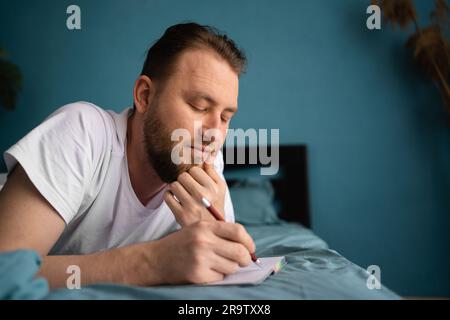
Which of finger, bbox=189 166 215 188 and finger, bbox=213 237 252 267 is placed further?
finger, bbox=189 166 215 188

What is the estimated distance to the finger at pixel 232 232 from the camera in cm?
68

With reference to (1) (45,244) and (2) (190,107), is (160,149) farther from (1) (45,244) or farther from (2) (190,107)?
(1) (45,244)

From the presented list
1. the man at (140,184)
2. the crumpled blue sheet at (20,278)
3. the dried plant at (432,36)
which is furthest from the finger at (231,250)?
the dried plant at (432,36)

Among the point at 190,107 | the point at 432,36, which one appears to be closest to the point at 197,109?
the point at 190,107

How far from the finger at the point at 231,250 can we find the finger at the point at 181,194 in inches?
5.8

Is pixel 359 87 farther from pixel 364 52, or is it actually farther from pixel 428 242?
pixel 428 242

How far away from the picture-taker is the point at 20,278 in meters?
0.51

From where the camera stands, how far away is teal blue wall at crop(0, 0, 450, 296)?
2.06 m

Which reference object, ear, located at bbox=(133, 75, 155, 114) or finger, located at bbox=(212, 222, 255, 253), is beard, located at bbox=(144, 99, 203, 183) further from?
finger, located at bbox=(212, 222, 255, 253)

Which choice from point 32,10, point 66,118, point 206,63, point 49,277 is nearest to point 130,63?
point 32,10

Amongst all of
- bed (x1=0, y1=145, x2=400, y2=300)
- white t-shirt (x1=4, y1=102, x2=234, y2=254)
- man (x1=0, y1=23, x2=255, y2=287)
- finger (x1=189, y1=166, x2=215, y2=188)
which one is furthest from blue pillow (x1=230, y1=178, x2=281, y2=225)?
finger (x1=189, y1=166, x2=215, y2=188)

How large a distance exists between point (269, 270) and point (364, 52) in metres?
1.90

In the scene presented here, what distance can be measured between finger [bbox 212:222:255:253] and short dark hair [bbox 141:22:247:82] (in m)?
0.55

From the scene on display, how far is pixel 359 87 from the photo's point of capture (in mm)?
2273
